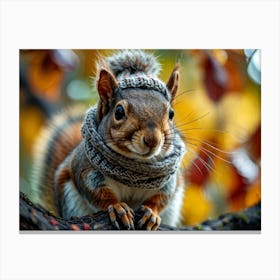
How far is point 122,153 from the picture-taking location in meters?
2.68

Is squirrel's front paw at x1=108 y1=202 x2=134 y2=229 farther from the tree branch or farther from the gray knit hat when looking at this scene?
the gray knit hat

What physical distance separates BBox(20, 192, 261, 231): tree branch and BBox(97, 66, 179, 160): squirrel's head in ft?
1.12

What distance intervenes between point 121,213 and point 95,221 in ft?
0.48

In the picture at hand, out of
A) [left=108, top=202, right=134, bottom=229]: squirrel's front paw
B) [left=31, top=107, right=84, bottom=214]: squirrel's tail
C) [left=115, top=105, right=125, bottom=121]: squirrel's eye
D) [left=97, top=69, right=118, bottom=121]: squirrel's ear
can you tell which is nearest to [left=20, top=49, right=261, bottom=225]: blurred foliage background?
[left=31, top=107, right=84, bottom=214]: squirrel's tail

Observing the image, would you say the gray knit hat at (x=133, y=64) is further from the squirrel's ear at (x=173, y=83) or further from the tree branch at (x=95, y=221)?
the tree branch at (x=95, y=221)

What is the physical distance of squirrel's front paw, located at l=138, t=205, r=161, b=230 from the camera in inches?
107

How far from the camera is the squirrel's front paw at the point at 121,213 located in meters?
2.65

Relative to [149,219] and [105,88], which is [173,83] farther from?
[149,219]

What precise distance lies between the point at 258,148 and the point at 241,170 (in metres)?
0.14

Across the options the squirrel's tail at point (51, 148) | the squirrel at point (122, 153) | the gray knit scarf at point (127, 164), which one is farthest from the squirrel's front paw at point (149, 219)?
the squirrel's tail at point (51, 148)

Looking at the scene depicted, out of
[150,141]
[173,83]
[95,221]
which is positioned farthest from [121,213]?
[173,83]

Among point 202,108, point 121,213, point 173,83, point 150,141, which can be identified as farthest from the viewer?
point 202,108

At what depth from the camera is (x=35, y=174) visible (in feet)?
9.57
